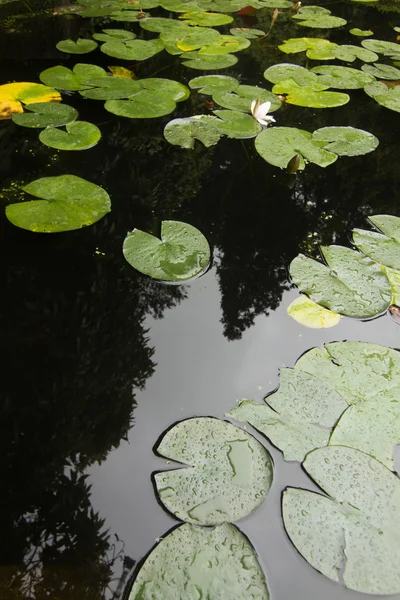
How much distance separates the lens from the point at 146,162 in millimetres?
2055

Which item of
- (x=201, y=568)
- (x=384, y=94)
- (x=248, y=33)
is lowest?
(x=201, y=568)

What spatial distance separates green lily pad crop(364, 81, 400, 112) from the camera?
2592 millimetres

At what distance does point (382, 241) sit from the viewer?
1.69 metres

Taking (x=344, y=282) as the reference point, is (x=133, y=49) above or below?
above

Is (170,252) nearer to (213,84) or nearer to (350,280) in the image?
(350,280)

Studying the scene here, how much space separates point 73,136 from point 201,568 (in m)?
1.80

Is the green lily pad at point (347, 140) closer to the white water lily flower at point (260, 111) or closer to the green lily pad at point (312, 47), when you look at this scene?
the white water lily flower at point (260, 111)

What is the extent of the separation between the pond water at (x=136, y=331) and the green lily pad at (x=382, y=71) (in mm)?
650

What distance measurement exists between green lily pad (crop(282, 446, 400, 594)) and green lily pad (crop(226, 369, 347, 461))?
0.04 m

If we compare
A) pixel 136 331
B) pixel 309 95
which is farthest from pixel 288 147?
pixel 136 331

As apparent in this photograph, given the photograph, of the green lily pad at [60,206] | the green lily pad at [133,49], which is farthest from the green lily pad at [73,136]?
the green lily pad at [133,49]

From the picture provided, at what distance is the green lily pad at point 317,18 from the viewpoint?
3.68 metres

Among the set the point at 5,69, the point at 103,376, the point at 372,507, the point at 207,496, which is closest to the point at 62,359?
the point at 103,376

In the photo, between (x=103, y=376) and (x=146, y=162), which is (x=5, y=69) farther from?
(x=103, y=376)
